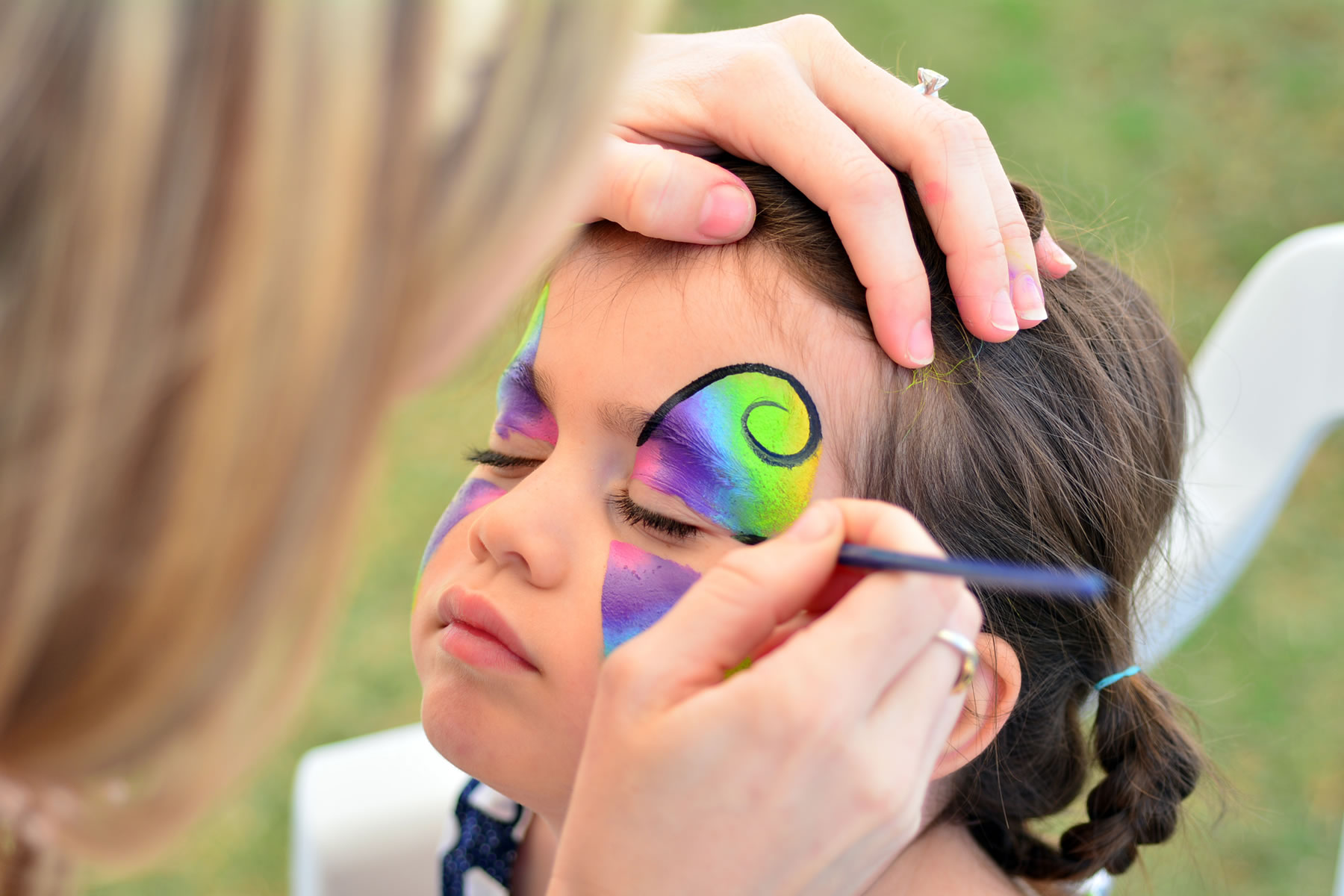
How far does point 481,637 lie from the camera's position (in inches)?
40.3

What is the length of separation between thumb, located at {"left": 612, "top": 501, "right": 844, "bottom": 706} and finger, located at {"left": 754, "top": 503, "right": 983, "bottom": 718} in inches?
1.1

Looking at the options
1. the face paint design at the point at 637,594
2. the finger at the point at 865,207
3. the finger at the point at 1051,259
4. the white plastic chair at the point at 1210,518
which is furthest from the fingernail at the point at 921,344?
the white plastic chair at the point at 1210,518

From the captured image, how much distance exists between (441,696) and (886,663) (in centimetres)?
47

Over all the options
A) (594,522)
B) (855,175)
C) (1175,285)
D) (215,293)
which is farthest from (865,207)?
(1175,285)

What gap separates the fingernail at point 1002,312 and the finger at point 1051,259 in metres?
0.12

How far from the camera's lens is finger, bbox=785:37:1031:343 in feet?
3.18

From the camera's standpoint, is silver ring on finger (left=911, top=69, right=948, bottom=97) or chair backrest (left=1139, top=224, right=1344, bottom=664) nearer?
silver ring on finger (left=911, top=69, right=948, bottom=97)

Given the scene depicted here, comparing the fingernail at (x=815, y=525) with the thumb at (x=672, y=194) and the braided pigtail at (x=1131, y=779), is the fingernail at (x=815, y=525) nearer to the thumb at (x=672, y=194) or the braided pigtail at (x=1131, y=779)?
the thumb at (x=672, y=194)

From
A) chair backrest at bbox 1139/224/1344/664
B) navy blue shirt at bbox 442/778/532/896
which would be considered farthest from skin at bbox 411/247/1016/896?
chair backrest at bbox 1139/224/1344/664

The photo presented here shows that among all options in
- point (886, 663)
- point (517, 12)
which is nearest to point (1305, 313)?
point (886, 663)

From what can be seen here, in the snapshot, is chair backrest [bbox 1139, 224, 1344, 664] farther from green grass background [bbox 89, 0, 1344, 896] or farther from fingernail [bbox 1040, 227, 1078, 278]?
fingernail [bbox 1040, 227, 1078, 278]

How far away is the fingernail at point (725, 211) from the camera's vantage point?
1008mm

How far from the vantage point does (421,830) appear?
56.1 inches

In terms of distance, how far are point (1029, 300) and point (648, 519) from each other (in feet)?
1.27
